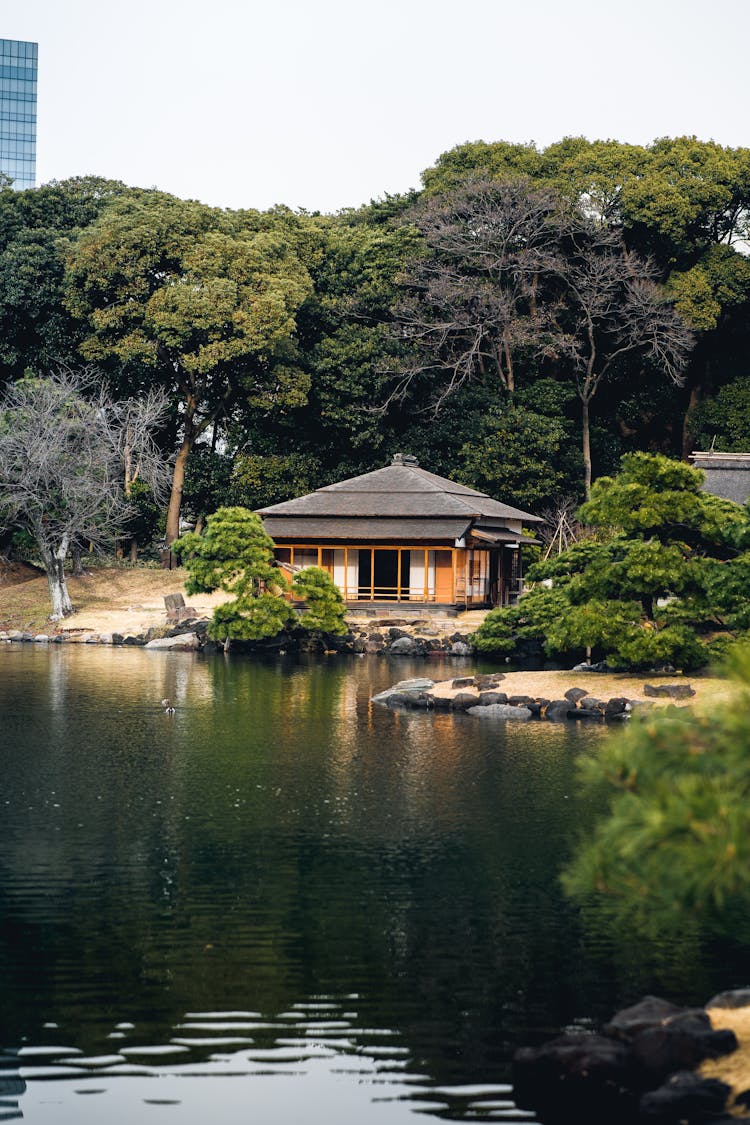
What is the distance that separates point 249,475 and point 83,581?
25.3 ft

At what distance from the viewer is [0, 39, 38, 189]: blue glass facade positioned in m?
118

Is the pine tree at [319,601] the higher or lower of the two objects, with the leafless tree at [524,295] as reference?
lower

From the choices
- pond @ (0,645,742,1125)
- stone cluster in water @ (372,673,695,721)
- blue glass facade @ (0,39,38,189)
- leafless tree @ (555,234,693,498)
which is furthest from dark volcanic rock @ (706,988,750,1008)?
blue glass facade @ (0,39,38,189)

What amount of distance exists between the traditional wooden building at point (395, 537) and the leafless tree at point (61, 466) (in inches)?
215

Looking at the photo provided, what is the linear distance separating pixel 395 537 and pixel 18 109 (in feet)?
321

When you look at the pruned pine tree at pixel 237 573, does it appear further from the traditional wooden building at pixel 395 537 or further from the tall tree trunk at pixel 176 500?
the tall tree trunk at pixel 176 500

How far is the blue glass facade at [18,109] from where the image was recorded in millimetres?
118375

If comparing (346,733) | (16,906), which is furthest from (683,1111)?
(346,733)

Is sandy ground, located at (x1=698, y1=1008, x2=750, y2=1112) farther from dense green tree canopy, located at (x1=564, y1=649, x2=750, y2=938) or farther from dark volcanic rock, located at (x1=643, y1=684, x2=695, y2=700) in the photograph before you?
dark volcanic rock, located at (x1=643, y1=684, x2=695, y2=700)

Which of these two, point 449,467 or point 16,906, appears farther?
point 449,467

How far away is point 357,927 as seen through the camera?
1032cm

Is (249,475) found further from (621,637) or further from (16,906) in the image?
(16,906)

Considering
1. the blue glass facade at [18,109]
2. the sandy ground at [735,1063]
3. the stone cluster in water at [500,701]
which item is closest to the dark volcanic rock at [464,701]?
the stone cluster in water at [500,701]

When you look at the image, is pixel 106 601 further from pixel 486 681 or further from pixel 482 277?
pixel 486 681
